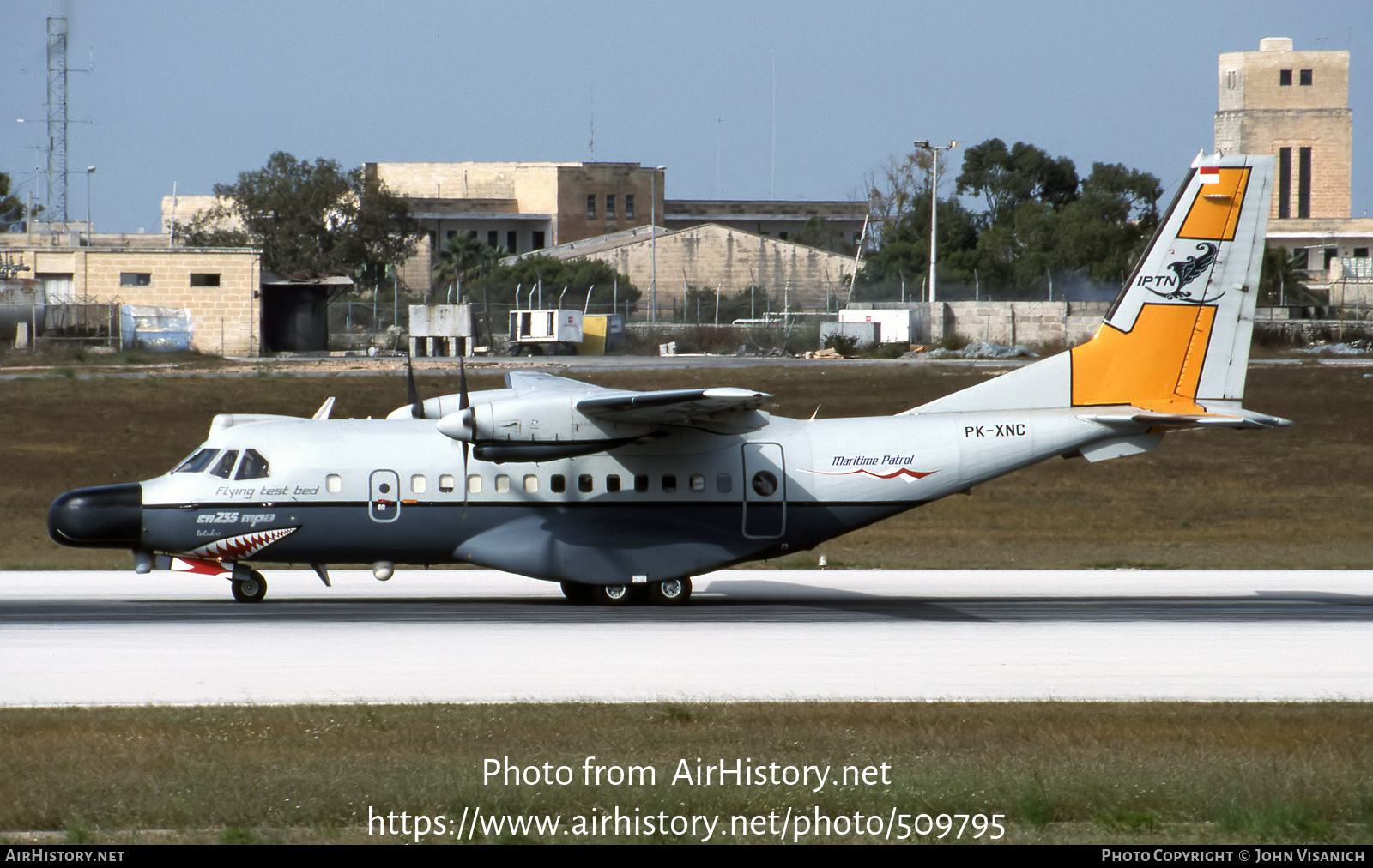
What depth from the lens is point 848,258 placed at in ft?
307

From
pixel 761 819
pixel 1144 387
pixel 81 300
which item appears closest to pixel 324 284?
pixel 81 300

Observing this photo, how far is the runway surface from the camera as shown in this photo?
43.2 feet

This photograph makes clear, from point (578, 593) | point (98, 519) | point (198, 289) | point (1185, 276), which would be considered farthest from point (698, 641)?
point (198, 289)

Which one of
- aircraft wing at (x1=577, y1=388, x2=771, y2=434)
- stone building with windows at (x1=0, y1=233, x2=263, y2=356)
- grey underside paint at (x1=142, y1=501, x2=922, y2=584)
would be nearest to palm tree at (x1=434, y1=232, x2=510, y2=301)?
stone building with windows at (x1=0, y1=233, x2=263, y2=356)

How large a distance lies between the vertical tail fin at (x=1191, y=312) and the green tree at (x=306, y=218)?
74.1m

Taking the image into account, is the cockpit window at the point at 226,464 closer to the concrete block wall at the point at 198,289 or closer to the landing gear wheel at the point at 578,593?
the landing gear wheel at the point at 578,593

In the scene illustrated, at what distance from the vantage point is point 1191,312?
19.4 metres

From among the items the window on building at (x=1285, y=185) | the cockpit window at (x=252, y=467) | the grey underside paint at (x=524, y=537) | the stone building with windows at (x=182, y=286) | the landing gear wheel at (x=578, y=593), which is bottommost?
the landing gear wheel at (x=578, y=593)

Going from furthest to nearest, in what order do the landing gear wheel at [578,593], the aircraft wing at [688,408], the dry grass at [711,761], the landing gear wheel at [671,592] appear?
the landing gear wheel at [578,593] < the landing gear wheel at [671,592] < the aircraft wing at [688,408] < the dry grass at [711,761]

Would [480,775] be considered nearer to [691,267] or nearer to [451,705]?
[451,705]

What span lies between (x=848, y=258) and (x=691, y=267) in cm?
1065

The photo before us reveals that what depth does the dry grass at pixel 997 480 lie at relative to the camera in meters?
27.0

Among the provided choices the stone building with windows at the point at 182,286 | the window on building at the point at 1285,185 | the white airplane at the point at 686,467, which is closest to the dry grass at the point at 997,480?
the white airplane at the point at 686,467

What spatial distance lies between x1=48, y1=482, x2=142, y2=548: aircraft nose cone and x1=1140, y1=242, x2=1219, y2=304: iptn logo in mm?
13948
